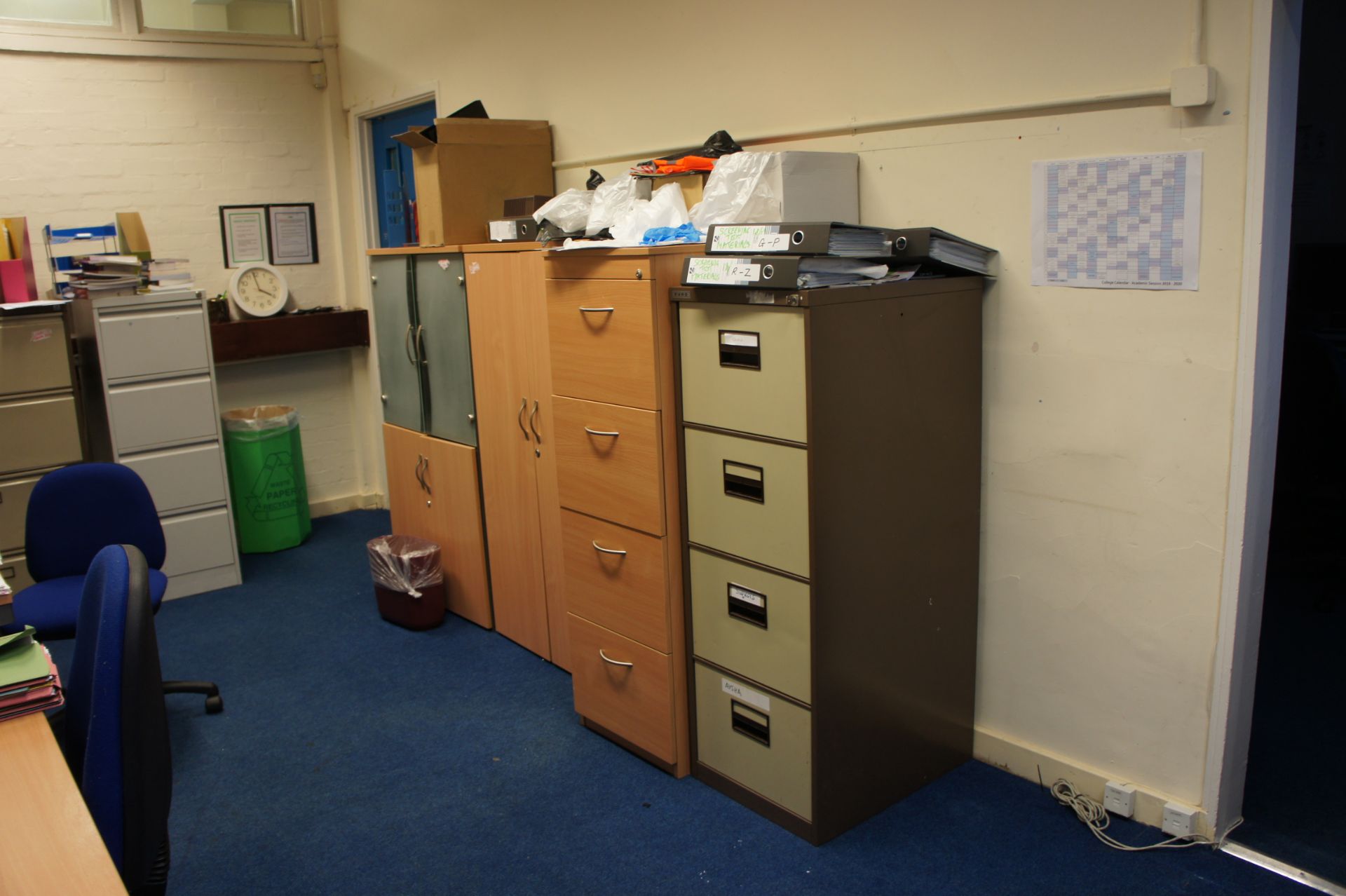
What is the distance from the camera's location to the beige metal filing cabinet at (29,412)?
390 centimetres

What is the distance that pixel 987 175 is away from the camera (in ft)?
7.97

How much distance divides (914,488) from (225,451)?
3400 mm

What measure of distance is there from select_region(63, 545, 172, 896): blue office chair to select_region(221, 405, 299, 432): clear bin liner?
323 cm

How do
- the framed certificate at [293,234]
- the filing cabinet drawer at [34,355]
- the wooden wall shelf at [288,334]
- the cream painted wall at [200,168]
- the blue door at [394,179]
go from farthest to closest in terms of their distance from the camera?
the framed certificate at [293,234] < the blue door at [394,179] < the wooden wall shelf at [288,334] < the cream painted wall at [200,168] < the filing cabinet drawer at [34,355]

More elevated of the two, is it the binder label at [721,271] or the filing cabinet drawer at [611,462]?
the binder label at [721,271]

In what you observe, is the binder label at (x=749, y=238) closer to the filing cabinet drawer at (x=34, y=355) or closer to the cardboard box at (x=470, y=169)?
the cardboard box at (x=470, y=169)

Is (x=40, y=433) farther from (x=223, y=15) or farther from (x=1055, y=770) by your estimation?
(x=1055, y=770)

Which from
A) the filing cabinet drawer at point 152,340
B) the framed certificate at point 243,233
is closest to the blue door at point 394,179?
the framed certificate at point 243,233

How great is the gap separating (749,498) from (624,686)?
0.74 m

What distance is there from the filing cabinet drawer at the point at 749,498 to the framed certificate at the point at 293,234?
3.31 metres

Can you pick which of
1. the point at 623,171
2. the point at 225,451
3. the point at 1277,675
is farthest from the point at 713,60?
the point at 225,451

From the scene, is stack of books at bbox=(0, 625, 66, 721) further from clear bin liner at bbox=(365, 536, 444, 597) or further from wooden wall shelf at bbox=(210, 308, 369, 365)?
wooden wall shelf at bbox=(210, 308, 369, 365)

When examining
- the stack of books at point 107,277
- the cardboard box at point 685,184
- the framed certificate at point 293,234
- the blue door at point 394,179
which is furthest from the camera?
the framed certificate at point 293,234

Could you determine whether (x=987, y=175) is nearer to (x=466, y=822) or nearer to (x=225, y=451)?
(x=466, y=822)
